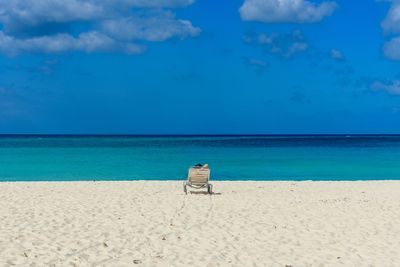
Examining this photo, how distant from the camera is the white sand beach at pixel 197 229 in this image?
812 centimetres

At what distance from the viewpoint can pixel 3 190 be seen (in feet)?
57.8

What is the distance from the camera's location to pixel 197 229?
34.2ft

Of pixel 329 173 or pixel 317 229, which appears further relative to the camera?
pixel 329 173

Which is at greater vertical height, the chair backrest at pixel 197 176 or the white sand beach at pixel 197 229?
the chair backrest at pixel 197 176

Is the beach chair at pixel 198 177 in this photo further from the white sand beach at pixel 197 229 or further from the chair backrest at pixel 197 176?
the white sand beach at pixel 197 229

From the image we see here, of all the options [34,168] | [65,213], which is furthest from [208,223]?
[34,168]

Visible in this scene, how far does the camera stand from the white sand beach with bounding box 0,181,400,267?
8117mm

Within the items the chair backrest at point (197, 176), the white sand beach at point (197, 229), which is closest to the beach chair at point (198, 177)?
the chair backrest at point (197, 176)

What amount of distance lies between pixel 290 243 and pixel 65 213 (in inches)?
233

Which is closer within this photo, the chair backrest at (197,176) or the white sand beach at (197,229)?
the white sand beach at (197,229)

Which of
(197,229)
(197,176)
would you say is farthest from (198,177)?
(197,229)

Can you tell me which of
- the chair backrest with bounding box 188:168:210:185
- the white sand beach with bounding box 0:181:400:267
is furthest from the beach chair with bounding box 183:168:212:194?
the white sand beach with bounding box 0:181:400:267

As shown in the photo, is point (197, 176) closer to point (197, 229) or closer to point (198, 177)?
point (198, 177)

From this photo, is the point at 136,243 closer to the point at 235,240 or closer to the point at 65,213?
the point at 235,240
